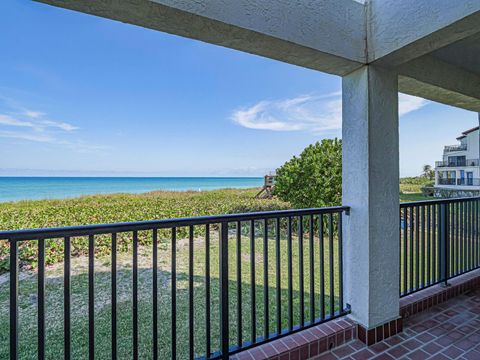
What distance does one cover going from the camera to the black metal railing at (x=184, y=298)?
3.84 ft

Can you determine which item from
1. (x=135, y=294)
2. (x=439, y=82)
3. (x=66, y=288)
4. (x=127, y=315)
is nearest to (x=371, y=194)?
(x=439, y=82)

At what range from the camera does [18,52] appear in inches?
415

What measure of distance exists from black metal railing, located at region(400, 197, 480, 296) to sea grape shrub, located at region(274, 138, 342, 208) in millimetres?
2406

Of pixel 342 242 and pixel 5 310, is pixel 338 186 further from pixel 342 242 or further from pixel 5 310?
pixel 5 310

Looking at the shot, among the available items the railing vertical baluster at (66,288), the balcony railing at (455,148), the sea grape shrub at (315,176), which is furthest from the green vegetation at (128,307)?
the balcony railing at (455,148)

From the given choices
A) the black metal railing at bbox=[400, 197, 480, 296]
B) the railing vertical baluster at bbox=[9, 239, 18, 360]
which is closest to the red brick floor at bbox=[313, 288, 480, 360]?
the black metal railing at bbox=[400, 197, 480, 296]

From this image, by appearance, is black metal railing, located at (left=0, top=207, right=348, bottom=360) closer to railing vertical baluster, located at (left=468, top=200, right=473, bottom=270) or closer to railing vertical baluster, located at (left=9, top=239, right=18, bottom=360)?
railing vertical baluster, located at (left=9, top=239, right=18, bottom=360)

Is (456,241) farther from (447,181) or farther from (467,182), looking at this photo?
(447,181)

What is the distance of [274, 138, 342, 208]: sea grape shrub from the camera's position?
5.31 metres

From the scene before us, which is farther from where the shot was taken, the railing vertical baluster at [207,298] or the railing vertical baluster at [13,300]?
the railing vertical baluster at [207,298]

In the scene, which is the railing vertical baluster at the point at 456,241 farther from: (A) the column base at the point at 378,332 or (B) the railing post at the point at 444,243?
(A) the column base at the point at 378,332

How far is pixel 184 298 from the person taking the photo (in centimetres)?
290

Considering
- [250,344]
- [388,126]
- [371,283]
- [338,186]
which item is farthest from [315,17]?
[338,186]

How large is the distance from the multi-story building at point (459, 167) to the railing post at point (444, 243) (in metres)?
18.7
